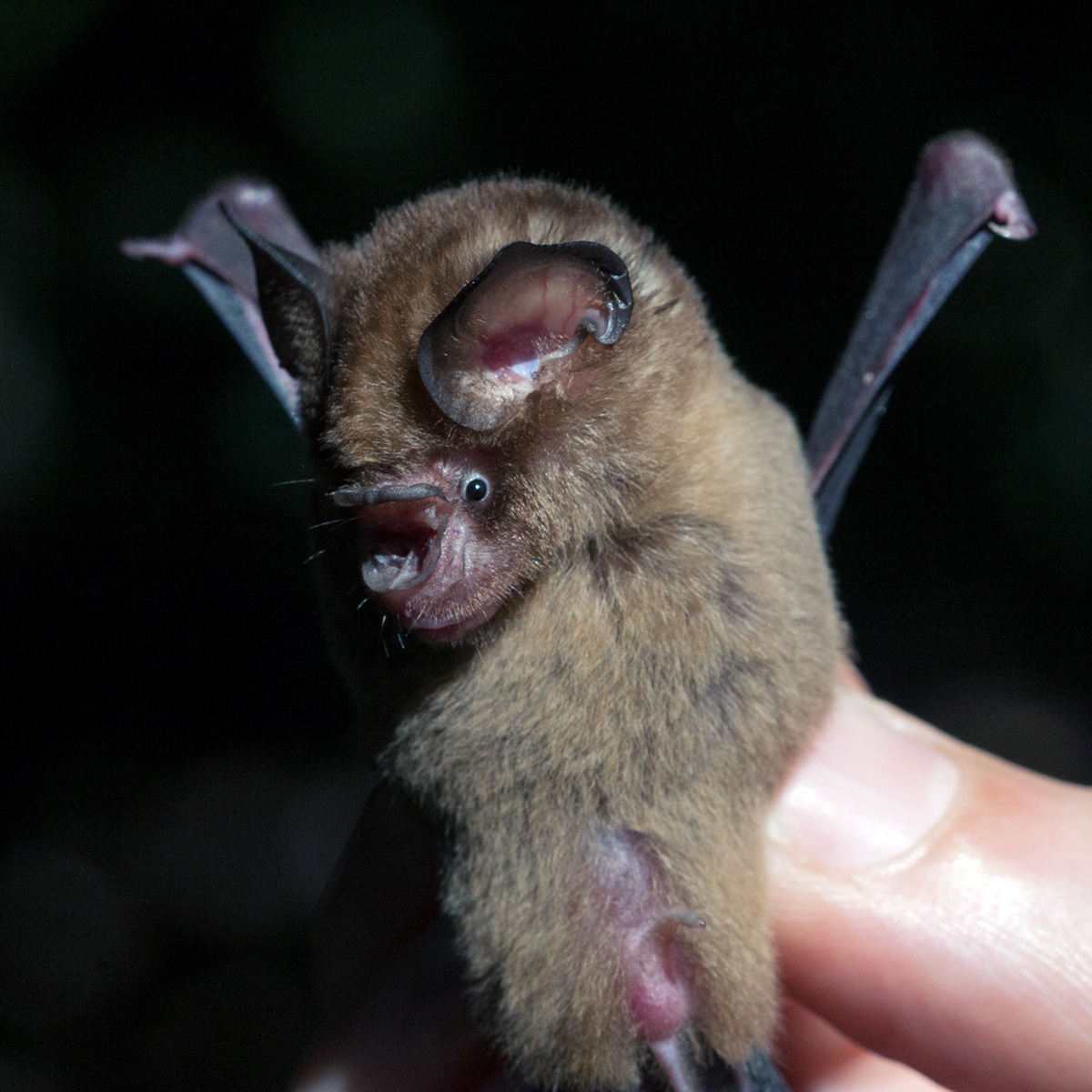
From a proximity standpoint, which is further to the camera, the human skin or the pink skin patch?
the human skin

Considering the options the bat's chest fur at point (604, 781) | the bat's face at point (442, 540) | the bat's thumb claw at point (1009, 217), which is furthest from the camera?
the bat's thumb claw at point (1009, 217)

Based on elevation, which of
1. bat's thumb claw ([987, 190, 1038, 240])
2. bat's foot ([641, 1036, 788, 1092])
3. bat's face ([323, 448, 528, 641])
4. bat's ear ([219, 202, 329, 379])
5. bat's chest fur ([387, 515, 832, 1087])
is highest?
bat's ear ([219, 202, 329, 379])

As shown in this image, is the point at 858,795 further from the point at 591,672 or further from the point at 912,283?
the point at 912,283

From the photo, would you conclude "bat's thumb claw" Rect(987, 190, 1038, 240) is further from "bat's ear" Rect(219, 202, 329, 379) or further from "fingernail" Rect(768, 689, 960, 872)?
"bat's ear" Rect(219, 202, 329, 379)

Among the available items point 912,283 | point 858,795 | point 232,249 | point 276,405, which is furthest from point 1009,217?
point 276,405

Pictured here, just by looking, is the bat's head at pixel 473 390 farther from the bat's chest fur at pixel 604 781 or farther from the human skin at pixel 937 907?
the human skin at pixel 937 907

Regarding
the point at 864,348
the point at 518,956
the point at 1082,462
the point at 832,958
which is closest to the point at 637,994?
the point at 518,956

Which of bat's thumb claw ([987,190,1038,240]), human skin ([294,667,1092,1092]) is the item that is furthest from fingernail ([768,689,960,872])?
bat's thumb claw ([987,190,1038,240])

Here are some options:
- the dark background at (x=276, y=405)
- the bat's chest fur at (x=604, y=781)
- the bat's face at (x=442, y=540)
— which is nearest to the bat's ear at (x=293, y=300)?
the bat's face at (x=442, y=540)
